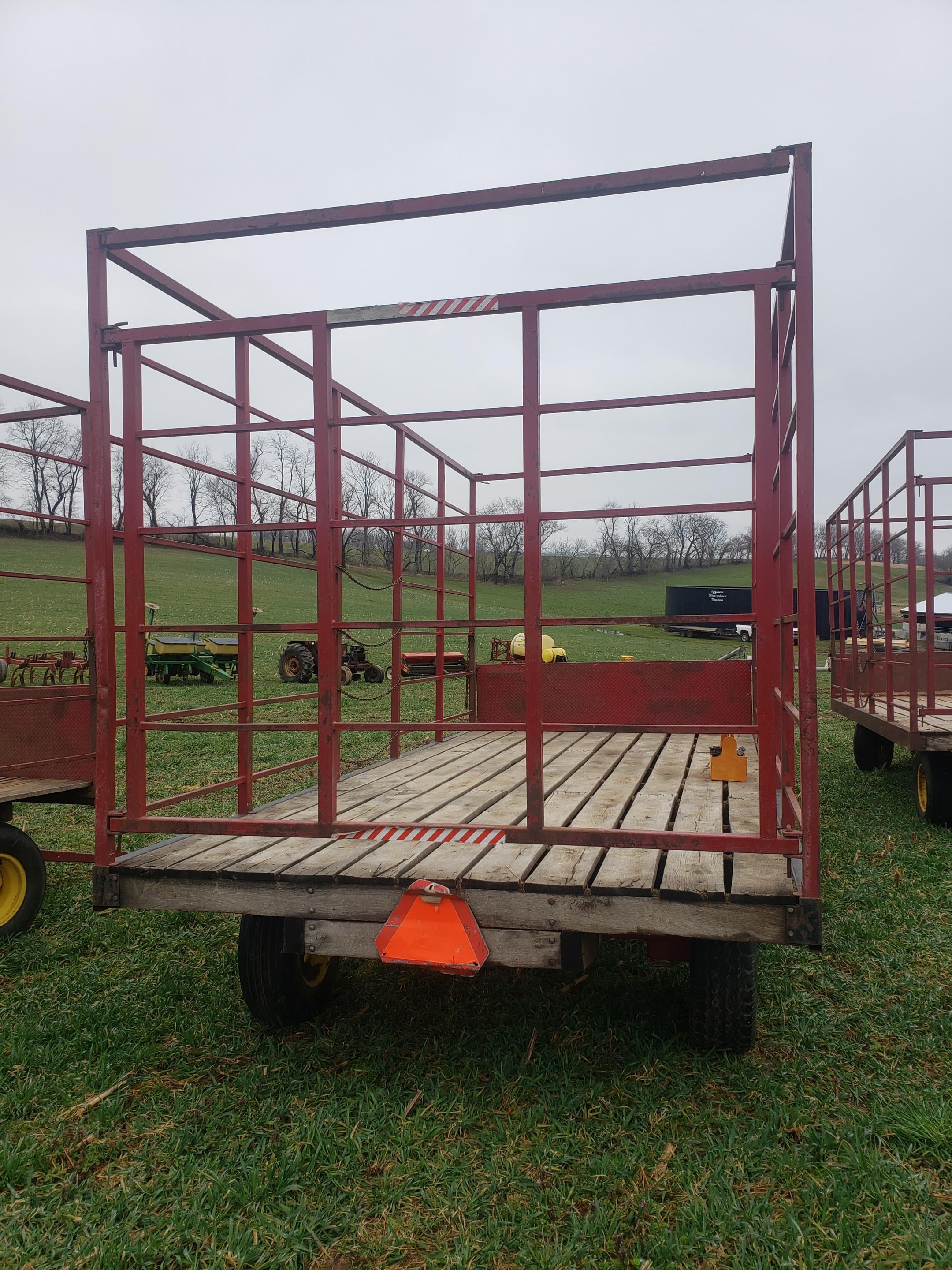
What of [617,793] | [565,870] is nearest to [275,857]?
[565,870]

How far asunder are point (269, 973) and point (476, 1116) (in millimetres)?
904

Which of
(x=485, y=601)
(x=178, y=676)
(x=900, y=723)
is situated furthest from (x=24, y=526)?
(x=900, y=723)

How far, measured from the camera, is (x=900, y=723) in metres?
5.98

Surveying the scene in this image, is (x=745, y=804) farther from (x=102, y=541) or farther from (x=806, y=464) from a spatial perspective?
(x=102, y=541)

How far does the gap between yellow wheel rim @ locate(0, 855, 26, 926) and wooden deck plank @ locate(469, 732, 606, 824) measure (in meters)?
2.52

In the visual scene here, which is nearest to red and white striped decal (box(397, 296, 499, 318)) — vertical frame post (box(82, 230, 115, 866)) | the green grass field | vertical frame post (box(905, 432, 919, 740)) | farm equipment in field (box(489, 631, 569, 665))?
vertical frame post (box(82, 230, 115, 866))

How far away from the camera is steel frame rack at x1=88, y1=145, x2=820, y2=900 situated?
8.71ft

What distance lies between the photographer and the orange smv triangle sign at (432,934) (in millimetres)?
2672

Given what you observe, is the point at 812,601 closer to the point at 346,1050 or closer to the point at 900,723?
the point at 346,1050

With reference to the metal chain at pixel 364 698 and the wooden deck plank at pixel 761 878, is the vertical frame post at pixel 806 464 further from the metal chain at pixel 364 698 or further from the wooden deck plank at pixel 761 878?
the metal chain at pixel 364 698

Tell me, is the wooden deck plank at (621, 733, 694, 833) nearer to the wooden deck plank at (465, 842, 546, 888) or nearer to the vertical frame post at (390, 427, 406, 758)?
the wooden deck plank at (465, 842, 546, 888)

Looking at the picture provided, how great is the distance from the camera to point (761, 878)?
109 inches

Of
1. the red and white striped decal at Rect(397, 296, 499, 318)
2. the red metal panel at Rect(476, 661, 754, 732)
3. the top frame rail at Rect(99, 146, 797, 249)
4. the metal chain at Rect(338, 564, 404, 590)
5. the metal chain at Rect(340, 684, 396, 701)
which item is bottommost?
the red metal panel at Rect(476, 661, 754, 732)

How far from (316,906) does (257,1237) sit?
3.01 ft
